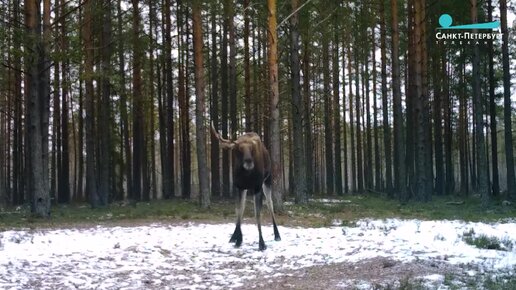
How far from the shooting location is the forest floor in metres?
7.56

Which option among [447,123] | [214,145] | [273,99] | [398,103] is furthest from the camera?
[447,123]

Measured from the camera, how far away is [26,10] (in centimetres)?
1661

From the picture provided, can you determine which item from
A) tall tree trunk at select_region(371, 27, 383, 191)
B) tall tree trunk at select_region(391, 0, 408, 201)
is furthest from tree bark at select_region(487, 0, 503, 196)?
tall tree trunk at select_region(371, 27, 383, 191)

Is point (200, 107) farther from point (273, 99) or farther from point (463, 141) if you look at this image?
point (463, 141)

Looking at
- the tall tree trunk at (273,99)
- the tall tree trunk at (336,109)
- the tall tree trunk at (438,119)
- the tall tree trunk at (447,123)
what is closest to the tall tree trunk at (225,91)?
the tall tree trunk at (336,109)

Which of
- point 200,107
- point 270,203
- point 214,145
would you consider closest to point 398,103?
point 214,145

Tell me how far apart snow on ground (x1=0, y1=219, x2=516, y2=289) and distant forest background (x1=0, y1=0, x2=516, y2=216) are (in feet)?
18.5

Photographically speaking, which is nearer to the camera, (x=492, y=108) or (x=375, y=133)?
(x=492, y=108)

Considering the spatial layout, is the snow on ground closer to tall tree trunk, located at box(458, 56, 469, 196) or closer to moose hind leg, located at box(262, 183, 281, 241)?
moose hind leg, located at box(262, 183, 281, 241)

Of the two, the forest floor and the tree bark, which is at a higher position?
the tree bark

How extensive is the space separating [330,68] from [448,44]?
29.7 feet

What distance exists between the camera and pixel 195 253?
10.5 metres

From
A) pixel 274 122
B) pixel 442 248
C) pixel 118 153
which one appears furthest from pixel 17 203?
pixel 442 248

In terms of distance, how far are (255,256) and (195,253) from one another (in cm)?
123
